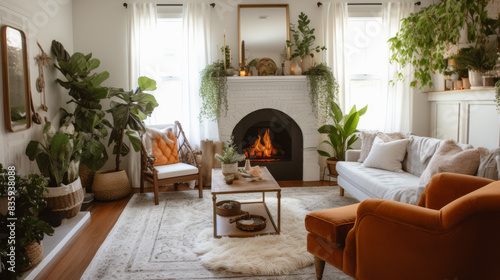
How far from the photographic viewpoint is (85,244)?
3252 millimetres

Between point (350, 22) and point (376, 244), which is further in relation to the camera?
point (350, 22)

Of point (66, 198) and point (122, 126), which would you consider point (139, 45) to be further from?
point (66, 198)

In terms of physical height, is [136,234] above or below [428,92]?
below

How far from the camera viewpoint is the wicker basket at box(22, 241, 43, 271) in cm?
261

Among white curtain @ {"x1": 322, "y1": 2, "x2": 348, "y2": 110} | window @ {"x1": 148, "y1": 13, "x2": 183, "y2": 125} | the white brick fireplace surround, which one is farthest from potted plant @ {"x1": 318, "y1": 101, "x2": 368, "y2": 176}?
window @ {"x1": 148, "y1": 13, "x2": 183, "y2": 125}

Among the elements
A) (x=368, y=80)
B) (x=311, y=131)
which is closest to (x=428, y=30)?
(x=368, y=80)

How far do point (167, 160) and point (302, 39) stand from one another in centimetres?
256

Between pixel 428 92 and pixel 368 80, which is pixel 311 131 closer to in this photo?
pixel 368 80

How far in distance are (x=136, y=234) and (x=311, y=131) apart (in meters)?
2.97

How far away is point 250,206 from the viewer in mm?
3975

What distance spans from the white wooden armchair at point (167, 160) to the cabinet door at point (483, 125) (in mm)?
3402

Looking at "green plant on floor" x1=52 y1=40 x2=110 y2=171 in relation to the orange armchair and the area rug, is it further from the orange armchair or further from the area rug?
the orange armchair

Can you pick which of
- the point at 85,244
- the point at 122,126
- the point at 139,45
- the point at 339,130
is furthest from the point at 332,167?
the point at 85,244

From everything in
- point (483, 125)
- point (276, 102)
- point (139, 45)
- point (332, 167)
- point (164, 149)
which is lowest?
point (332, 167)
